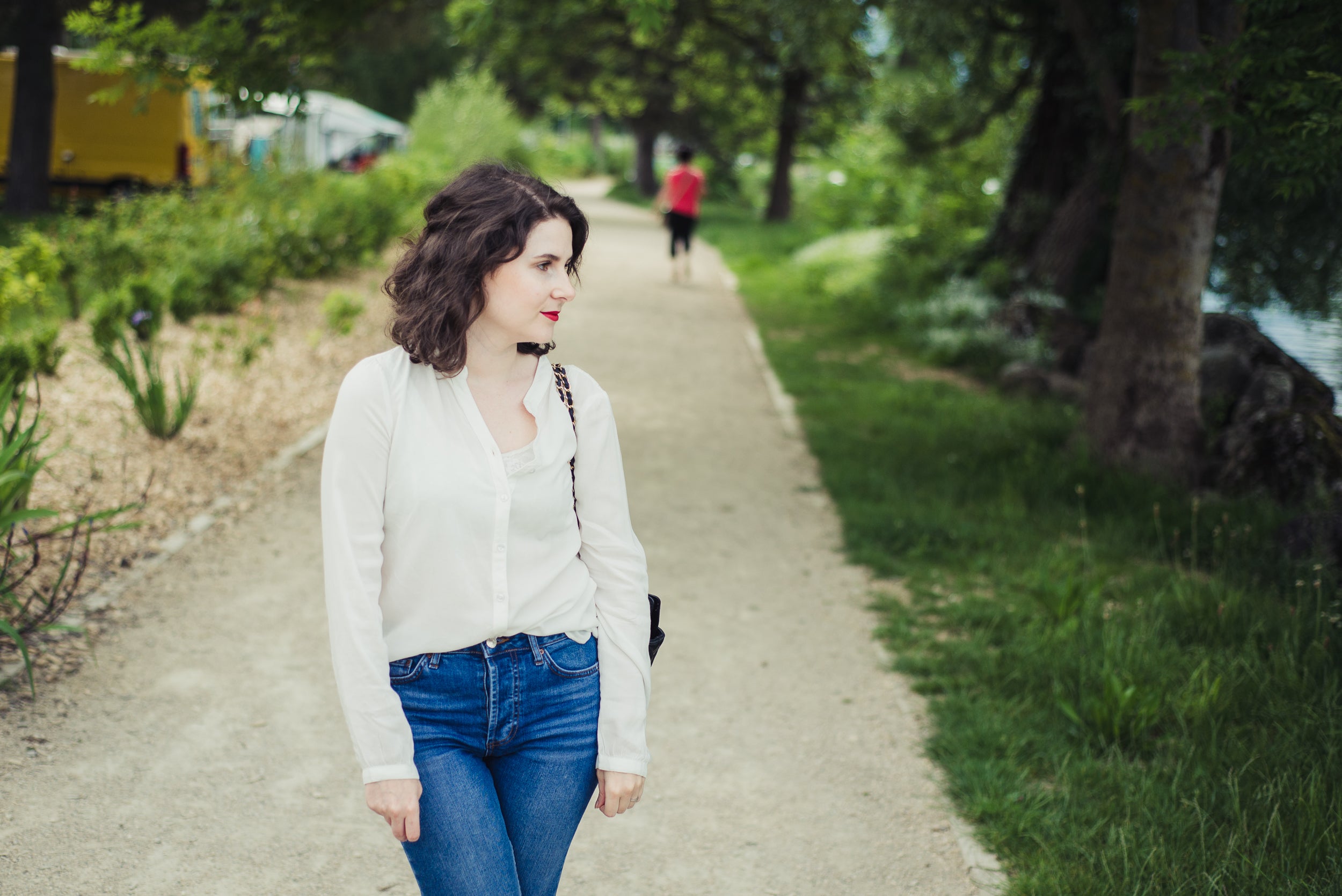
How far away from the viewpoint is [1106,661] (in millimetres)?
4344

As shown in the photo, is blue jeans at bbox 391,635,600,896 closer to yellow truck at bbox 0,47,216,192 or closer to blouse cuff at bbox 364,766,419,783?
blouse cuff at bbox 364,766,419,783

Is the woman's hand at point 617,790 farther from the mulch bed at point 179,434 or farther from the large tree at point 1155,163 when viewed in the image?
the large tree at point 1155,163

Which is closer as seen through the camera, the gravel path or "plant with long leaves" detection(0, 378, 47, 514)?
the gravel path

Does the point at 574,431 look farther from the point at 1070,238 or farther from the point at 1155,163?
the point at 1070,238

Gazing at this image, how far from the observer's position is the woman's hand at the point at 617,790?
2082 millimetres

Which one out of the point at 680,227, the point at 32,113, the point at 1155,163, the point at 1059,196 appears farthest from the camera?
the point at 680,227

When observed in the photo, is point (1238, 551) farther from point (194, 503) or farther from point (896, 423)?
point (194, 503)

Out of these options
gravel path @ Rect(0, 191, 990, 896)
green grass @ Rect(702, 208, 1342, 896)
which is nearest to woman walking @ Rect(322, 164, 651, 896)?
gravel path @ Rect(0, 191, 990, 896)

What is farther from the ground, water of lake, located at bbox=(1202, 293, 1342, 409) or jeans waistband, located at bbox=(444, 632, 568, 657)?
jeans waistband, located at bbox=(444, 632, 568, 657)

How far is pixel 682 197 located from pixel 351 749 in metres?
13.1

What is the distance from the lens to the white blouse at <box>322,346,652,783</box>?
1.93 metres

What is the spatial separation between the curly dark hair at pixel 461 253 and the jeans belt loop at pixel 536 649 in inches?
19.9

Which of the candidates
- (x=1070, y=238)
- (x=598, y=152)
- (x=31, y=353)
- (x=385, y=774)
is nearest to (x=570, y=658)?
(x=385, y=774)

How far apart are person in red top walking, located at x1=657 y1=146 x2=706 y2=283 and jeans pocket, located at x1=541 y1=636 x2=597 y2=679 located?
14124mm
